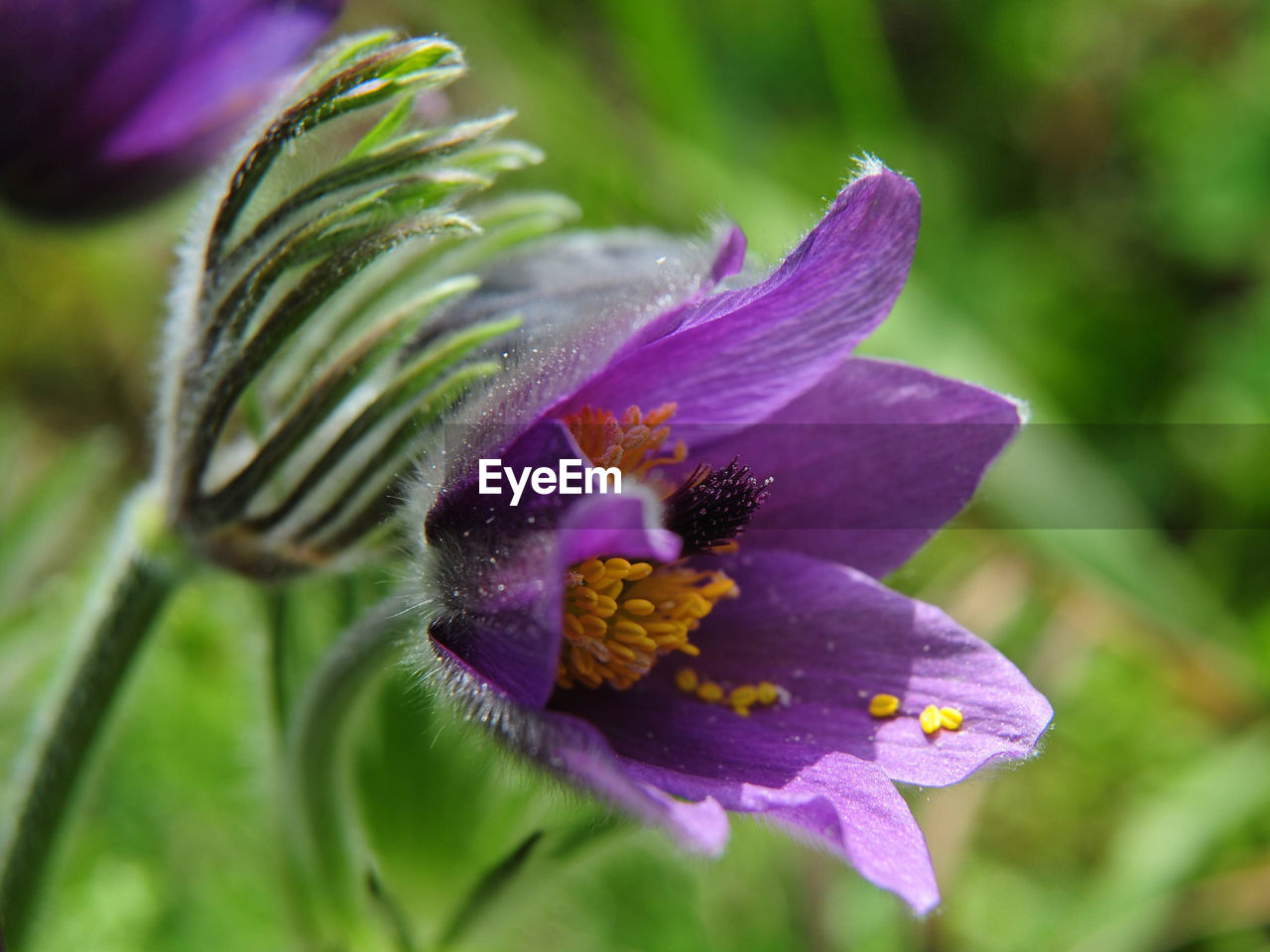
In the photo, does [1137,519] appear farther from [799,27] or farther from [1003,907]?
[799,27]

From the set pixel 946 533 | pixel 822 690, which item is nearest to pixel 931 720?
pixel 822 690

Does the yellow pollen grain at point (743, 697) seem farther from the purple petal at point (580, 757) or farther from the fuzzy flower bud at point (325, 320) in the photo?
the fuzzy flower bud at point (325, 320)

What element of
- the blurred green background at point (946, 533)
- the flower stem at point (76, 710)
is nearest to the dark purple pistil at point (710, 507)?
the blurred green background at point (946, 533)

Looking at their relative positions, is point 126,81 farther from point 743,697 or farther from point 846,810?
point 846,810

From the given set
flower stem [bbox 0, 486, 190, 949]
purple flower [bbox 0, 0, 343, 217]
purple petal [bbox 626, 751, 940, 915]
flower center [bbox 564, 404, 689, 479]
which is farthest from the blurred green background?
flower center [bbox 564, 404, 689, 479]

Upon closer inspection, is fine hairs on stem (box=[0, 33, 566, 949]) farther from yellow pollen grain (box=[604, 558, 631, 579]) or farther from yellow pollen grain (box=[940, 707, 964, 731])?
yellow pollen grain (box=[940, 707, 964, 731])

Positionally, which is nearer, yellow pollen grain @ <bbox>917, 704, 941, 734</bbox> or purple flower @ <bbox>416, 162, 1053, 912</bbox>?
purple flower @ <bbox>416, 162, 1053, 912</bbox>

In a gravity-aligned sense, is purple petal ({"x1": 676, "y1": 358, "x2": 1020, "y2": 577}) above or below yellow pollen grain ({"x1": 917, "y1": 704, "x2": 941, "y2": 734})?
above

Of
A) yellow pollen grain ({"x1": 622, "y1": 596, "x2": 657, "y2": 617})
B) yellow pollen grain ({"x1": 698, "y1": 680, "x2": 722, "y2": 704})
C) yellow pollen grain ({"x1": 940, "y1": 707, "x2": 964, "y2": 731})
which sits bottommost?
yellow pollen grain ({"x1": 698, "y1": 680, "x2": 722, "y2": 704})

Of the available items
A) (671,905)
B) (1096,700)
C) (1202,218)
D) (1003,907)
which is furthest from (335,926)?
(1202,218)
